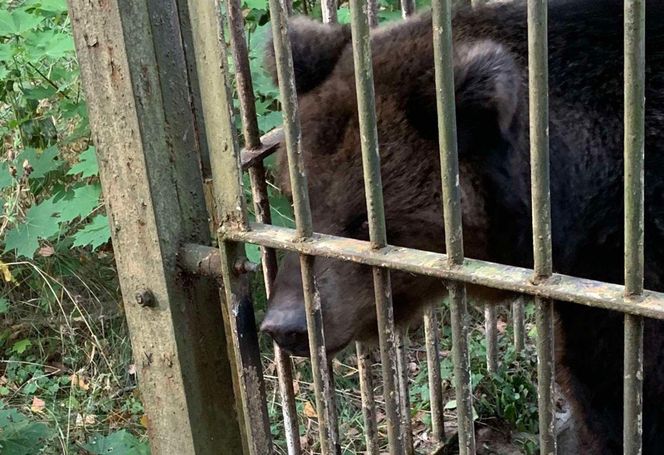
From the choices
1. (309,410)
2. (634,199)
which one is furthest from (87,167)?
(634,199)

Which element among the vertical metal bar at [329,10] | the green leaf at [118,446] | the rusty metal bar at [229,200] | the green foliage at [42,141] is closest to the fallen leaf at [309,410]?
the green leaf at [118,446]

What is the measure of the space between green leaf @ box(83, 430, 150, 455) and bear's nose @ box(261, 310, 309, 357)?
55.7 inches

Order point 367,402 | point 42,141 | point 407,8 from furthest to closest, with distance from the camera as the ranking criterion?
1. point 42,141
2. point 407,8
3. point 367,402

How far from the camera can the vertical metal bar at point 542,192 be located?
1.50 m

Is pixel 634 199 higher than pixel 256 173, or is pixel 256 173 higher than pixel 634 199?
pixel 634 199

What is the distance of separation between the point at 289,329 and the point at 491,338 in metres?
1.87

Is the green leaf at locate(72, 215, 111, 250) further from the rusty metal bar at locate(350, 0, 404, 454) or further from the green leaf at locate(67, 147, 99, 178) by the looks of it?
the rusty metal bar at locate(350, 0, 404, 454)

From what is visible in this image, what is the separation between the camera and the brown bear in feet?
7.34

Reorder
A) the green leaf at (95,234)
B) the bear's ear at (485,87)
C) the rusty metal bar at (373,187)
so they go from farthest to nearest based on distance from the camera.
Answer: the green leaf at (95,234), the bear's ear at (485,87), the rusty metal bar at (373,187)

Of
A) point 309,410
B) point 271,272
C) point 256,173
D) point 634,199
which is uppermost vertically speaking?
point 634,199

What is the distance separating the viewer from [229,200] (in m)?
2.17

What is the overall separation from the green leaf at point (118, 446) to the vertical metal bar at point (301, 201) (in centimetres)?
139

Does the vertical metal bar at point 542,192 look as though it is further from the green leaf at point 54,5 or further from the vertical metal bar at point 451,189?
the green leaf at point 54,5

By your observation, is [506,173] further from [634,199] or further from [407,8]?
[407,8]
